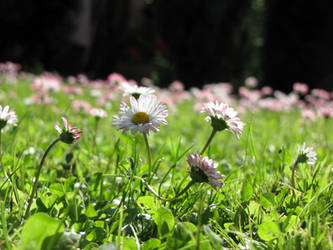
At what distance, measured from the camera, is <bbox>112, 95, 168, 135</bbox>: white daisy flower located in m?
0.91

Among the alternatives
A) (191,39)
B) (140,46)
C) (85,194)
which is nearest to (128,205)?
(85,194)

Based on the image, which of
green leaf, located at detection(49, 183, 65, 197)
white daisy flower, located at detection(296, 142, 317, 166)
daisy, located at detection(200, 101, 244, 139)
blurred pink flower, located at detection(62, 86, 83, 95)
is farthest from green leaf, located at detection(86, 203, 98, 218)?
blurred pink flower, located at detection(62, 86, 83, 95)

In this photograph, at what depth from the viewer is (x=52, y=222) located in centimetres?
75

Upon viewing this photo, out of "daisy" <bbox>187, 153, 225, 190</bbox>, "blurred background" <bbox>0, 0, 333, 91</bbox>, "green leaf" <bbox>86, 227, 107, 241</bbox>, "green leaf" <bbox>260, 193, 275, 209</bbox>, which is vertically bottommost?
"green leaf" <bbox>86, 227, 107, 241</bbox>

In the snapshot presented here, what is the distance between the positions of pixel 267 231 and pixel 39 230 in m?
0.57

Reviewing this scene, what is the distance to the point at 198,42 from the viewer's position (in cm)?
882

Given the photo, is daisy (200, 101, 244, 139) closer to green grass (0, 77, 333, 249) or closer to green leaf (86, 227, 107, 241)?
green grass (0, 77, 333, 249)

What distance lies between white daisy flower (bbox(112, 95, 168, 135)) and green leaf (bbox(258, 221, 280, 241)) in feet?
1.23

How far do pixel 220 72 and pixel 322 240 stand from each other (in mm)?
8670

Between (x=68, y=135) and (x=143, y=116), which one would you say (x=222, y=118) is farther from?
(x=68, y=135)

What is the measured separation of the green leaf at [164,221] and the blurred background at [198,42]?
7.97 meters

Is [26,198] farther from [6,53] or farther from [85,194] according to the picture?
[6,53]

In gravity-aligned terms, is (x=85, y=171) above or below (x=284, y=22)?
below

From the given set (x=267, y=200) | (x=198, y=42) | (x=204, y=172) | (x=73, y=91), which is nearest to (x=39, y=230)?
(x=204, y=172)
